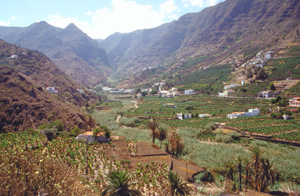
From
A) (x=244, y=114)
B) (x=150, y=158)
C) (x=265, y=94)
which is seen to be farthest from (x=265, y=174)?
(x=265, y=94)

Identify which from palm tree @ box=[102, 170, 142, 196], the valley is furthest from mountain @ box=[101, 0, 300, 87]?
palm tree @ box=[102, 170, 142, 196]

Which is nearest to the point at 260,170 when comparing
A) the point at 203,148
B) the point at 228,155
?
the point at 228,155

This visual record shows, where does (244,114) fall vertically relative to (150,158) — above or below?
Answer: above

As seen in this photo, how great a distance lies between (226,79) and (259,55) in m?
28.7

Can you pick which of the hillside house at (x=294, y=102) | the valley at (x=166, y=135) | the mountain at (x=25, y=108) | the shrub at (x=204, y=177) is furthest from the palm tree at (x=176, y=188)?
the hillside house at (x=294, y=102)

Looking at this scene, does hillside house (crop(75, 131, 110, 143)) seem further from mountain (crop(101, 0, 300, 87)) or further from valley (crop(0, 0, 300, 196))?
mountain (crop(101, 0, 300, 87))

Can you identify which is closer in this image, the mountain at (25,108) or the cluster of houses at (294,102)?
the mountain at (25,108)

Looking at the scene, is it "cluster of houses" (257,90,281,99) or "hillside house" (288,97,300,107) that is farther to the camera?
"cluster of houses" (257,90,281,99)

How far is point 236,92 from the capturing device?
2972 inches

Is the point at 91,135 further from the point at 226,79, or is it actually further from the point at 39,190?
the point at 226,79

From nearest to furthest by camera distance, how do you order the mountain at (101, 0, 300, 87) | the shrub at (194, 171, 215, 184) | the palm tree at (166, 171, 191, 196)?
the palm tree at (166, 171, 191, 196), the shrub at (194, 171, 215, 184), the mountain at (101, 0, 300, 87)

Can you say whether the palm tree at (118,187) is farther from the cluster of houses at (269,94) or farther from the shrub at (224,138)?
the cluster of houses at (269,94)

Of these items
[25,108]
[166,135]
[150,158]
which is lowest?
[150,158]

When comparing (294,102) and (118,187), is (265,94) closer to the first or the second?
(294,102)
